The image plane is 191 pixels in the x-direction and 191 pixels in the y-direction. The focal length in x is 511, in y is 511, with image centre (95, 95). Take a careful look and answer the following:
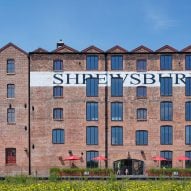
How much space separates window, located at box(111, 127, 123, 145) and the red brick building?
0.10 meters

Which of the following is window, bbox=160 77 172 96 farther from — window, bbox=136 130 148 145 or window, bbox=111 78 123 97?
window, bbox=136 130 148 145

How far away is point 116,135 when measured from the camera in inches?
1997

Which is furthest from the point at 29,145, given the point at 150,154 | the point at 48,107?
the point at 150,154

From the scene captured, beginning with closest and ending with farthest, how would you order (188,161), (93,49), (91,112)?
(188,161)
(91,112)
(93,49)

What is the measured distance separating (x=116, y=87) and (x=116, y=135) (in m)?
4.79

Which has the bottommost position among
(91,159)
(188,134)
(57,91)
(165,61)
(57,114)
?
(91,159)

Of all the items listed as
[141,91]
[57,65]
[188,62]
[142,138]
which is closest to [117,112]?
[141,91]

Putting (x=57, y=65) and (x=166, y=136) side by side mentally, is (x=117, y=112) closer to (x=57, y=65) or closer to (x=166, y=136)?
(x=166, y=136)

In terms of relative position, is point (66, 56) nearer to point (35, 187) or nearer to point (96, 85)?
point (96, 85)

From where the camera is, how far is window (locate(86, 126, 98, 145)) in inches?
1993

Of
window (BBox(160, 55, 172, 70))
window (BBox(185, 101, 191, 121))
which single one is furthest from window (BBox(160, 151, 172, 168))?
window (BBox(160, 55, 172, 70))

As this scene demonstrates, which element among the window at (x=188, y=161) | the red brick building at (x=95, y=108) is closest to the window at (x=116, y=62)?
the red brick building at (x=95, y=108)

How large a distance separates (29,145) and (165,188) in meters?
35.7

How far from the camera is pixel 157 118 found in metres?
50.8
